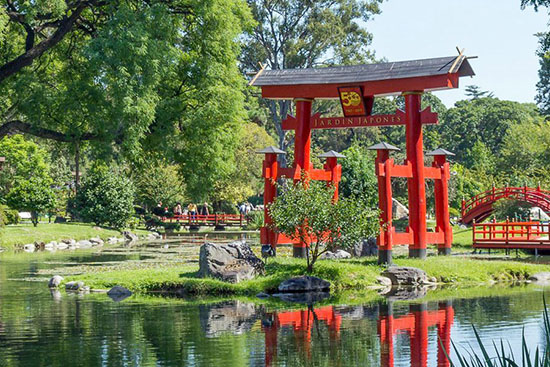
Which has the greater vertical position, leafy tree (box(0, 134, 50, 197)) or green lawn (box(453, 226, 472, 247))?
leafy tree (box(0, 134, 50, 197))

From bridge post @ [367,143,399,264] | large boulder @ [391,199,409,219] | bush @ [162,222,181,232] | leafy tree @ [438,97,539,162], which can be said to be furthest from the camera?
leafy tree @ [438,97,539,162]

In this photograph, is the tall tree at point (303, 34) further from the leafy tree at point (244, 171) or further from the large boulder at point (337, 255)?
the large boulder at point (337, 255)

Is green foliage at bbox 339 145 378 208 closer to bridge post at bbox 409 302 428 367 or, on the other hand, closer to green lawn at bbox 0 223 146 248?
green lawn at bbox 0 223 146 248

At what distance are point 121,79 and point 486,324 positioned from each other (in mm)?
11676

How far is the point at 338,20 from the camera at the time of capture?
149 feet

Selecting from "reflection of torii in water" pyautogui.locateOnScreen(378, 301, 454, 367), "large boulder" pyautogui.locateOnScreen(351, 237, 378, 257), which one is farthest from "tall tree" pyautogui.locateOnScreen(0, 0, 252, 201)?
"reflection of torii in water" pyautogui.locateOnScreen(378, 301, 454, 367)

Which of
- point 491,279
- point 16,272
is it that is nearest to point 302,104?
point 491,279

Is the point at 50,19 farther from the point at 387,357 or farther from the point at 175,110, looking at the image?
the point at 387,357

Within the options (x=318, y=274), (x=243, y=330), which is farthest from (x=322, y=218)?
(x=243, y=330)

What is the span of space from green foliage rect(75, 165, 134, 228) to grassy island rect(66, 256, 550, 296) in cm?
1866

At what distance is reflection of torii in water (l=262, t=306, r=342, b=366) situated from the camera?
38.9 ft

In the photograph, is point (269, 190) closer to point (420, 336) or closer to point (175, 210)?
point (420, 336)

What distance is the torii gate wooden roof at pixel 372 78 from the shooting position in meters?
21.0

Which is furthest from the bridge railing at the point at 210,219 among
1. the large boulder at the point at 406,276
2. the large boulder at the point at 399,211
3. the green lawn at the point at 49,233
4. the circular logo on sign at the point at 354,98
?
the large boulder at the point at 406,276
